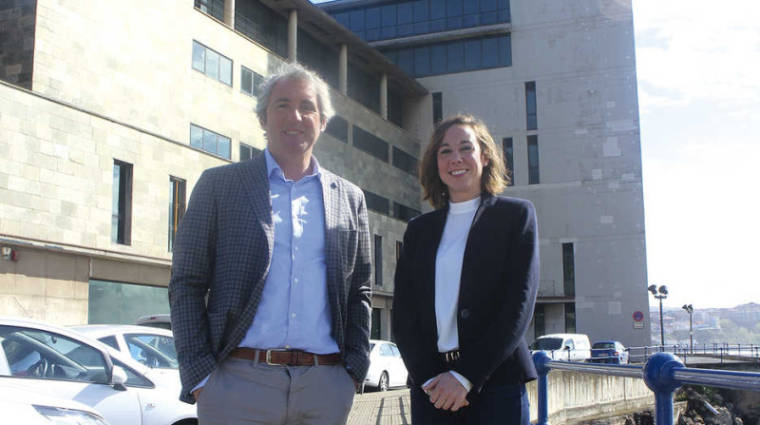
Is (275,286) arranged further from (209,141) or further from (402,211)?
(402,211)

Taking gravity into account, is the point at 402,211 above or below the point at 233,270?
above

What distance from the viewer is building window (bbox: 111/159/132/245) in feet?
77.0

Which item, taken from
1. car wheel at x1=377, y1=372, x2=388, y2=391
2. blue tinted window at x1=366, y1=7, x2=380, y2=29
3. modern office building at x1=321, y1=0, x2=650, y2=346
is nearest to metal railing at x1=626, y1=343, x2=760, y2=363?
modern office building at x1=321, y1=0, x2=650, y2=346

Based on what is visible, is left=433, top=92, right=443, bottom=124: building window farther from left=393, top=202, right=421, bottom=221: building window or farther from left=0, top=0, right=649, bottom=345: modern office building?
left=393, top=202, right=421, bottom=221: building window

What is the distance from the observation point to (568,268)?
4950cm

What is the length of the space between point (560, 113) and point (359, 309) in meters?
49.0

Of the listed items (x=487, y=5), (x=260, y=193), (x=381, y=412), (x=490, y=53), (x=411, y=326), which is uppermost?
(x=487, y=5)

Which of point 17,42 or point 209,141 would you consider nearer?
point 17,42

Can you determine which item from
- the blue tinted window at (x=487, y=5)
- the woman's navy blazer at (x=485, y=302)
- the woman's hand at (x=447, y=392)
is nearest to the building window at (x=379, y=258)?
the blue tinted window at (x=487, y=5)

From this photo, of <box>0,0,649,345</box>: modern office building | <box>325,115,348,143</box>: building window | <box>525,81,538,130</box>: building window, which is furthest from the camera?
<box>525,81,538,130</box>: building window

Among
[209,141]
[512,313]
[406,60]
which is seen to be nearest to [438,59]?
[406,60]

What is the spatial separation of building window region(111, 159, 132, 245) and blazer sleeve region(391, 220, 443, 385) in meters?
21.2

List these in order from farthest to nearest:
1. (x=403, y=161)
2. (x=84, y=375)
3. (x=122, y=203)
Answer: (x=403, y=161)
(x=122, y=203)
(x=84, y=375)

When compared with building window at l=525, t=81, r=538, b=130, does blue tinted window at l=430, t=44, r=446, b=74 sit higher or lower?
higher
